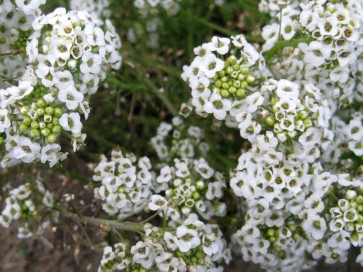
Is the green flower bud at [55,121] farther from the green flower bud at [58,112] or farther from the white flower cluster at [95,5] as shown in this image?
the white flower cluster at [95,5]

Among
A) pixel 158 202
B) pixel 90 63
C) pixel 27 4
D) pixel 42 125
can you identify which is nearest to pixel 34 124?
pixel 42 125

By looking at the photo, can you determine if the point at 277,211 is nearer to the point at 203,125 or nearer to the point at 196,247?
the point at 196,247

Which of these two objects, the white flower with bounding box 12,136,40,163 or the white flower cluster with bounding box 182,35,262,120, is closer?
the white flower with bounding box 12,136,40,163

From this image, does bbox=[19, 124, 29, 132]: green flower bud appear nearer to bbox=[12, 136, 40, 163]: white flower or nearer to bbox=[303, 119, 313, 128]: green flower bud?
bbox=[12, 136, 40, 163]: white flower

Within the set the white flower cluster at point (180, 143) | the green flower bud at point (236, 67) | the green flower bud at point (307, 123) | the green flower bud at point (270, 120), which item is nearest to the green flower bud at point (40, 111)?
the green flower bud at point (236, 67)

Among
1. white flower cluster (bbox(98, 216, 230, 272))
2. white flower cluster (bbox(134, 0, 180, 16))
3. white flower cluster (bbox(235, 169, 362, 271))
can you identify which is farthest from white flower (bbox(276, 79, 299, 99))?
white flower cluster (bbox(134, 0, 180, 16))

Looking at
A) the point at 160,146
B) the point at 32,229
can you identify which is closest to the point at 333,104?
the point at 160,146

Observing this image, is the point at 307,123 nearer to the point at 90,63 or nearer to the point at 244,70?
the point at 244,70
